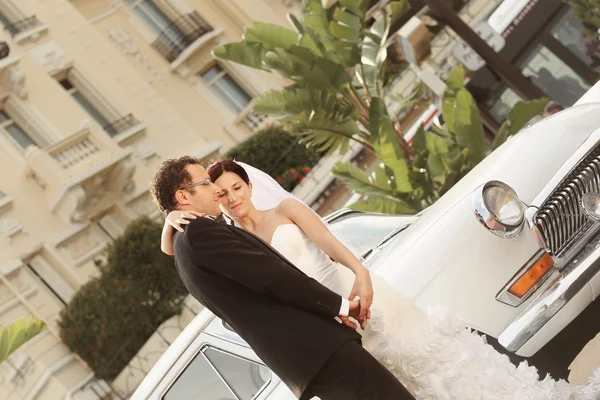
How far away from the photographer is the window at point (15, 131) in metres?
12.9

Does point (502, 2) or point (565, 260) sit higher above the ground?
point (502, 2)

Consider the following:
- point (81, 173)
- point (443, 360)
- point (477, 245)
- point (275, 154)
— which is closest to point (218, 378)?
point (443, 360)

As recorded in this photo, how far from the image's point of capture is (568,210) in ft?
8.72

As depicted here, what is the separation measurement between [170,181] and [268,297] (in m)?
0.54

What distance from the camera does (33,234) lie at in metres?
12.0

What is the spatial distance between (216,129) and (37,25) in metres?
3.99

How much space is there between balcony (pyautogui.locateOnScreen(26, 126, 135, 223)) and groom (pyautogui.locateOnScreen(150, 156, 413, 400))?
33.1ft

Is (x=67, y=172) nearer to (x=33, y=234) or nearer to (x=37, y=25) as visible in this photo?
(x=33, y=234)

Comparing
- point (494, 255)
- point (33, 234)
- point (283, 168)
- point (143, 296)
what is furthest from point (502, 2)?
point (494, 255)

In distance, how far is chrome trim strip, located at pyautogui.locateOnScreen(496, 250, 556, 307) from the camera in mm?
2525

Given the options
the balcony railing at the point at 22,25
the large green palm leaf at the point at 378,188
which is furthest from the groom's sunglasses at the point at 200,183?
the balcony railing at the point at 22,25

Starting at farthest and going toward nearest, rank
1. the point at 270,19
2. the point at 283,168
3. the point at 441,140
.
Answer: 1. the point at 270,19
2. the point at 283,168
3. the point at 441,140

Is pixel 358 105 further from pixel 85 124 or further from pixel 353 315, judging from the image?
pixel 85 124

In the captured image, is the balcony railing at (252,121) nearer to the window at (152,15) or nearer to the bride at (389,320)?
the window at (152,15)
